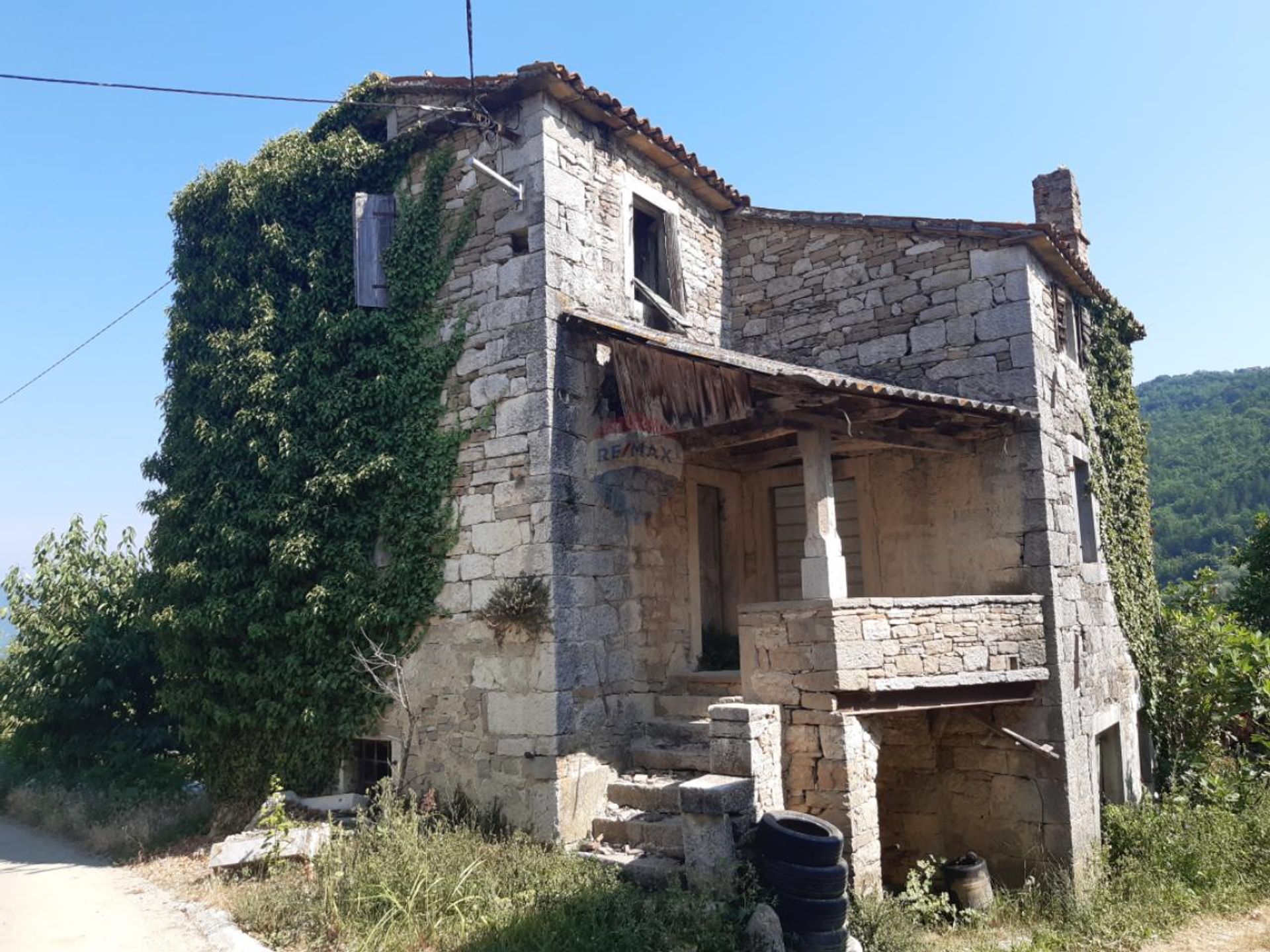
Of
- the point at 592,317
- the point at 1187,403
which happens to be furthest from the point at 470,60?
the point at 1187,403

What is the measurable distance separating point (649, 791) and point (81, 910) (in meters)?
4.40

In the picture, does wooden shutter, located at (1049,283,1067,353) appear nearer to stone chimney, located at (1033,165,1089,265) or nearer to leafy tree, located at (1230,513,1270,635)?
stone chimney, located at (1033,165,1089,265)

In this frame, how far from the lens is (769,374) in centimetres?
664

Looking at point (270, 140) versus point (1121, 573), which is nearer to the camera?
point (270, 140)

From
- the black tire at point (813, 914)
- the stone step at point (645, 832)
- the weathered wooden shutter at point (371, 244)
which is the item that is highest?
the weathered wooden shutter at point (371, 244)

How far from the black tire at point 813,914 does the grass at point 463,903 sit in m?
0.31

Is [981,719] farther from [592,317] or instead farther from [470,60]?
[470,60]

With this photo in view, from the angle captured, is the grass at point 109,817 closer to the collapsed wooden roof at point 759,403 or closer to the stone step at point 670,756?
the stone step at point 670,756

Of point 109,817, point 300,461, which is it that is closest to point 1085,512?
point 300,461

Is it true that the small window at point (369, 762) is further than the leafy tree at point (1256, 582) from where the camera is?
No

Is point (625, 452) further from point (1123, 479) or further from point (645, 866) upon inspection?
point (1123, 479)

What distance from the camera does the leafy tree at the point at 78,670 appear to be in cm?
1045

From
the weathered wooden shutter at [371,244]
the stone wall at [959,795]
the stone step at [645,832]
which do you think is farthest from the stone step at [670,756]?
the weathered wooden shutter at [371,244]

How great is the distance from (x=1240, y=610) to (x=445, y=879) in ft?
46.1
